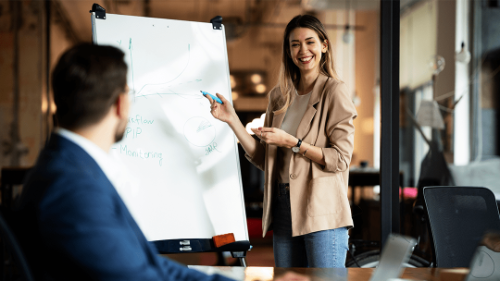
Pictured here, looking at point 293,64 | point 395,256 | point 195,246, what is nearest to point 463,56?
point 293,64


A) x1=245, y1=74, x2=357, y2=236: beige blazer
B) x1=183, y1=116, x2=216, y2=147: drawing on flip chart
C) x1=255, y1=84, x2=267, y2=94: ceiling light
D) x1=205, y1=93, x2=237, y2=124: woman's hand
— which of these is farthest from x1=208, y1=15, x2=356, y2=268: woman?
x1=255, y1=84, x2=267, y2=94: ceiling light

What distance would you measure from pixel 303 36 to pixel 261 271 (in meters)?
0.90

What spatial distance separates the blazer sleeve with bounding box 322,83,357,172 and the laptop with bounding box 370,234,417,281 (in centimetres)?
55

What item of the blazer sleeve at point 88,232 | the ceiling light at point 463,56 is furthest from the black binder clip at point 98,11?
the ceiling light at point 463,56

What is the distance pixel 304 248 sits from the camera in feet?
5.20

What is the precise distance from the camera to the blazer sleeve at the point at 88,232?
2.22 feet

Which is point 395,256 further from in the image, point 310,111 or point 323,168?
point 310,111

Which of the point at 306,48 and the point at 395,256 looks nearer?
the point at 395,256

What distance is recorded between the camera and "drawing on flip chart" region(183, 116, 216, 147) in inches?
72.7

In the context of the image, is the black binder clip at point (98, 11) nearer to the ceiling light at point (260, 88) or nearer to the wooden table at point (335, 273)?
the wooden table at point (335, 273)

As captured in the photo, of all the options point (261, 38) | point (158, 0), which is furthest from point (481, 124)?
point (158, 0)

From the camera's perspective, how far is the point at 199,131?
187cm

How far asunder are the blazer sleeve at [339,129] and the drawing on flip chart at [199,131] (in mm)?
565

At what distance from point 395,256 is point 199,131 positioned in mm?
1128
